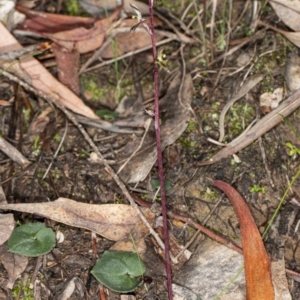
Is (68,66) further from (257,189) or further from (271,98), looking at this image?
(257,189)

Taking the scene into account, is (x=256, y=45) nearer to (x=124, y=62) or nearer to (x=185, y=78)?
(x=185, y=78)

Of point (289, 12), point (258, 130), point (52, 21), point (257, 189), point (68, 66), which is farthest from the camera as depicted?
point (52, 21)

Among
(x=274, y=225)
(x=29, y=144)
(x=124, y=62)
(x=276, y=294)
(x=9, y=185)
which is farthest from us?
(x=124, y=62)

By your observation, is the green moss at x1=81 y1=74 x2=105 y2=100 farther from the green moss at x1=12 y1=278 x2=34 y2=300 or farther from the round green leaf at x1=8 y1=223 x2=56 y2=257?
the green moss at x1=12 y1=278 x2=34 y2=300

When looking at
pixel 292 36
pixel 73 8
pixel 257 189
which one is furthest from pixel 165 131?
pixel 73 8

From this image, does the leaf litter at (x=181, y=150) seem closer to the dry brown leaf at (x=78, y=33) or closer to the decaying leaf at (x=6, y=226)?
the decaying leaf at (x=6, y=226)

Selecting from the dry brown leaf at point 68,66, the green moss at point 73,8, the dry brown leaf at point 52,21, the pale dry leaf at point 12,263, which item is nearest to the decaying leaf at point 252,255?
the pale dry leaf at point 12,263

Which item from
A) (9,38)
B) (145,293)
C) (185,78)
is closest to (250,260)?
(145,293)
